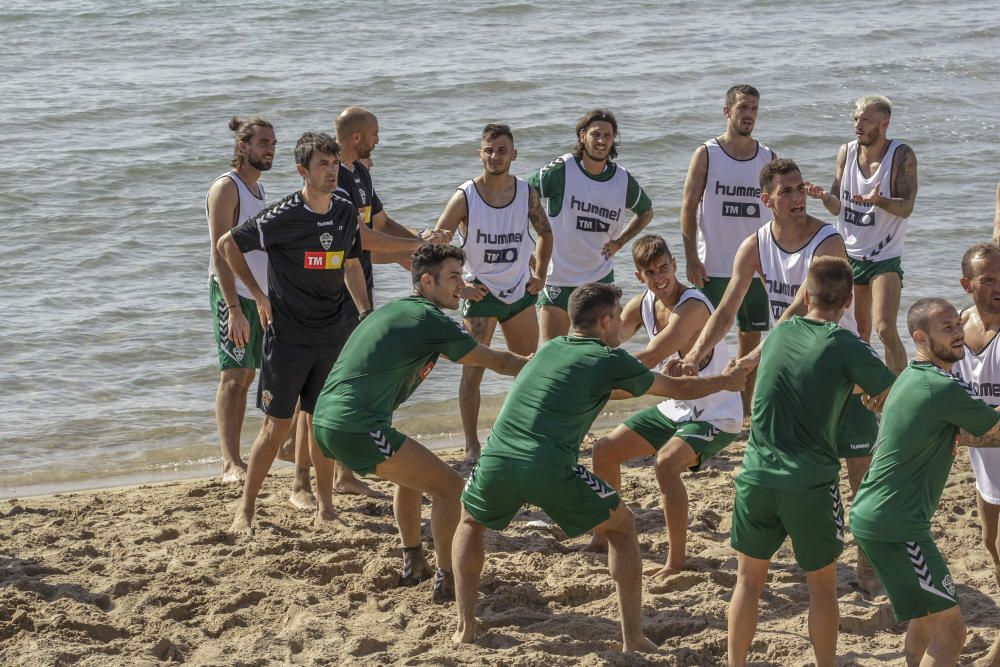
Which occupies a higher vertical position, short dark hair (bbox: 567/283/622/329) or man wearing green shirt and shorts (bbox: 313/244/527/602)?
short dark hair (bbox: 567/283/622/329)

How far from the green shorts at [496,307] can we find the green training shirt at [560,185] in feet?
2.38

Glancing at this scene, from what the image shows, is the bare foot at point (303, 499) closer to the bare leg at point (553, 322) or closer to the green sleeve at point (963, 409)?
the bare leg at point (553, 322)

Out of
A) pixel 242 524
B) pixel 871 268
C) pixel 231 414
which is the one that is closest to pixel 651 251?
pixel 242 524

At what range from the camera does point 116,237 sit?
13352mm

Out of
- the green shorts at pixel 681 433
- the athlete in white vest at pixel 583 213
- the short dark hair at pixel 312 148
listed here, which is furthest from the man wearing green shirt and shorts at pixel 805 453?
the athlete in white vest at pixel 583 213

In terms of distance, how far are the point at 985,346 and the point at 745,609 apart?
166cm

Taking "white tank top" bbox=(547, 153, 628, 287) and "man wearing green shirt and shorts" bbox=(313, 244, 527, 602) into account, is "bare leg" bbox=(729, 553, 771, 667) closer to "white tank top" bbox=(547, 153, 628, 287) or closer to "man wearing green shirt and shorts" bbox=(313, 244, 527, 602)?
"man wearing green shirt and shorts" bbox=(313, 244, 527, 602)

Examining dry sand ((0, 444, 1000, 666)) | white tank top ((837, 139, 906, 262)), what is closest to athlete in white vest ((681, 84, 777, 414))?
white tank top ((837, 139, 906, 262))

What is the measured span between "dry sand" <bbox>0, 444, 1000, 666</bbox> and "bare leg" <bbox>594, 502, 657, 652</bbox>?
0.10m

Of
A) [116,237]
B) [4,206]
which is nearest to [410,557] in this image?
[116,237]

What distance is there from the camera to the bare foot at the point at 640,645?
18.5 feet

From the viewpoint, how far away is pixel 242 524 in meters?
7.18

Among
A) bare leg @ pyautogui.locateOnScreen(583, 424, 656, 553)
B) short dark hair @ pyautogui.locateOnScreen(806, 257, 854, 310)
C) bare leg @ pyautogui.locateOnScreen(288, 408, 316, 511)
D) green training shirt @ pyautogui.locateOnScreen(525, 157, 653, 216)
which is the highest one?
green training shirt @ pyautogui.locateOnScreen(525, 157, 653, 216)

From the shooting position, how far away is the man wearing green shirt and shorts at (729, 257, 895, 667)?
16.7ft
